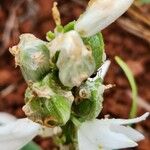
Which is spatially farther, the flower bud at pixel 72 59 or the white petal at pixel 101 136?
the white petal at pixel 101 136

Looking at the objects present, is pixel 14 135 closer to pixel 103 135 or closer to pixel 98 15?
pixel 103 135

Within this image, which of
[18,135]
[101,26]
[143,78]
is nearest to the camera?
[101,26]

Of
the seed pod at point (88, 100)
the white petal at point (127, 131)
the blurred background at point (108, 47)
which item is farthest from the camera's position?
the blurred background at point (108, 47)

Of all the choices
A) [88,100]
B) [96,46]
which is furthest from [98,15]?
[88,100]

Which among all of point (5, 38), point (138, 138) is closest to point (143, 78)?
point (5, 38)

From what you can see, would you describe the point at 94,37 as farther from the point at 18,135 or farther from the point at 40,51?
the point at 18,135

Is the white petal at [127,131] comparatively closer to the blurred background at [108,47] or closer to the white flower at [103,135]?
the white flower at [103,135]

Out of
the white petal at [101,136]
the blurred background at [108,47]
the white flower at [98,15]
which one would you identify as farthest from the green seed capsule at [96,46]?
the blurred background at [108,47]
